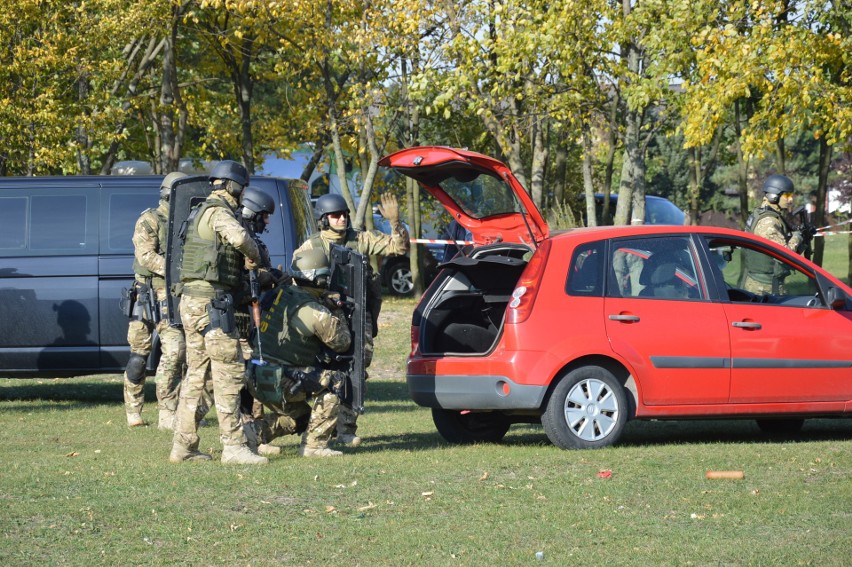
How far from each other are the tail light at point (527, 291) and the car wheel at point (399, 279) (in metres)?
17.3

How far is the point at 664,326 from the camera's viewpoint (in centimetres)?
851

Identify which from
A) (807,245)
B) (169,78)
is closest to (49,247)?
(807,245)

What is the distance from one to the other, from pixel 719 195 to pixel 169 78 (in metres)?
41.4

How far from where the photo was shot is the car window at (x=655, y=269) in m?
8.55

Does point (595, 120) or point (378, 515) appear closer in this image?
point (378, 515)

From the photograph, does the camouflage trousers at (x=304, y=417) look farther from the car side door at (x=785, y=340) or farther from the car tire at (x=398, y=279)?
the car tire at (x=398, y=279)

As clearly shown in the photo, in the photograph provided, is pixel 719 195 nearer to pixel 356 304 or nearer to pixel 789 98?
pixel 789 98

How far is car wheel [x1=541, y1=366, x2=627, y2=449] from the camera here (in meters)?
8.33

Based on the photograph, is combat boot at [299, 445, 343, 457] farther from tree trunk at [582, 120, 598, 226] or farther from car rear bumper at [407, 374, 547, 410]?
tree trunk at [582, 120, 598, 226]

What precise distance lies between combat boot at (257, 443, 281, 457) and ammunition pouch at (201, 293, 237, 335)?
1.11 m

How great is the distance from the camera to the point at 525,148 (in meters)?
28.3

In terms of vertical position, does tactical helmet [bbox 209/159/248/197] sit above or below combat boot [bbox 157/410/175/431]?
above

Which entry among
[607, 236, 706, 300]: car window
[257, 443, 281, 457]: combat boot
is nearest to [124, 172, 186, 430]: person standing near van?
[257, 443, 281, 457]: combat boot

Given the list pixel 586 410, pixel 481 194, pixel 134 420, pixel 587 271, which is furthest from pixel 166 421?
pixel 587 271
